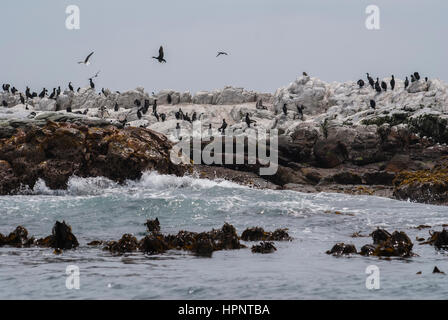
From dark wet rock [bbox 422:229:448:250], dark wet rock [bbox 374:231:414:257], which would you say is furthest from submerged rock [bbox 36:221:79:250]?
dark wet rock [bbox 422:229:448:250]

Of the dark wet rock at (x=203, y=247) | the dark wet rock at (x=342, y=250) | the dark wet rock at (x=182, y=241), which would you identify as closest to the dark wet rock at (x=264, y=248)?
the dark wet rock at (x=203, y=247)

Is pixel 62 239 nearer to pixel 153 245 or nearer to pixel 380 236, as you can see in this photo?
pixel 153 245

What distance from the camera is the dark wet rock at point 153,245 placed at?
545 inches

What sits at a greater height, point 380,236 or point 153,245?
point 380,236

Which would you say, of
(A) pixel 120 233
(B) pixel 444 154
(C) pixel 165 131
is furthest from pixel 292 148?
(A) pixel 120 233

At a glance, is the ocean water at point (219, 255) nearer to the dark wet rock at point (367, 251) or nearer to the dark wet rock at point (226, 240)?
the dark wet rock at point (367, 251)

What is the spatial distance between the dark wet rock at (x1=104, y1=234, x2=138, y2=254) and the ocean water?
1.25 feet

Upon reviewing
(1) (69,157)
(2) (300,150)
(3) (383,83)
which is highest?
(3) (383,83)

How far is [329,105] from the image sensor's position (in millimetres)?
73750

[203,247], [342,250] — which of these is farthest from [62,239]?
[342,250]

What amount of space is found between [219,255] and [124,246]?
2.33 m

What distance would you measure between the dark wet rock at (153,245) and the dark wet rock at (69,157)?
14385 mm

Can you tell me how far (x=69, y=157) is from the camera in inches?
1104
